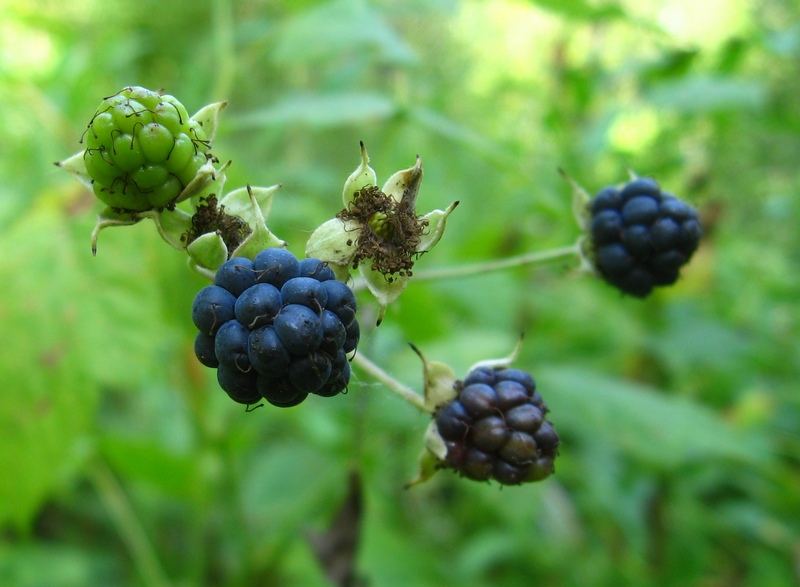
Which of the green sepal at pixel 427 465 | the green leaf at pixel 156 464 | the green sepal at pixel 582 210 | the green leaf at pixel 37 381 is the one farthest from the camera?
the green leaf at pixel 156 464

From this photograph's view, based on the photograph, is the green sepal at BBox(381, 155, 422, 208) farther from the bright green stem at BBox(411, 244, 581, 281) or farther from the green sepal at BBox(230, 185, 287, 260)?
the bright green stem at BBox(411, 244, 581, 281)

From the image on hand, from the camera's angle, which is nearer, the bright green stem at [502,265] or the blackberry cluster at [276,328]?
the blackberry cluster at [276,328]

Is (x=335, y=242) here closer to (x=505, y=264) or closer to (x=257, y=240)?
(x=257, y=240)

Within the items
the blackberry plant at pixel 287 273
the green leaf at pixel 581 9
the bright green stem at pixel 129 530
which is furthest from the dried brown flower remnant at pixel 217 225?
the green leaf at pixel 581 9

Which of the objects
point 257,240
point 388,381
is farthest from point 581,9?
point 257,240

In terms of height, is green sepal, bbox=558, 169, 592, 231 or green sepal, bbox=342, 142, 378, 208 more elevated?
green sepal, bbox=342, 142, 378, 208

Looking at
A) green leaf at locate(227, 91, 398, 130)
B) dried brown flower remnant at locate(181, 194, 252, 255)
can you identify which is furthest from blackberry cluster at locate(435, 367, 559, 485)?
green leaf at locate(227, 91, 398, 130)

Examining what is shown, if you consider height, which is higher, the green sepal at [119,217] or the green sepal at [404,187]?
the green sepal at [404,187]

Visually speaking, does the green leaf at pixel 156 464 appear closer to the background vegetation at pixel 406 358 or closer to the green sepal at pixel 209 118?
the background vegetation at pixel 406 358
